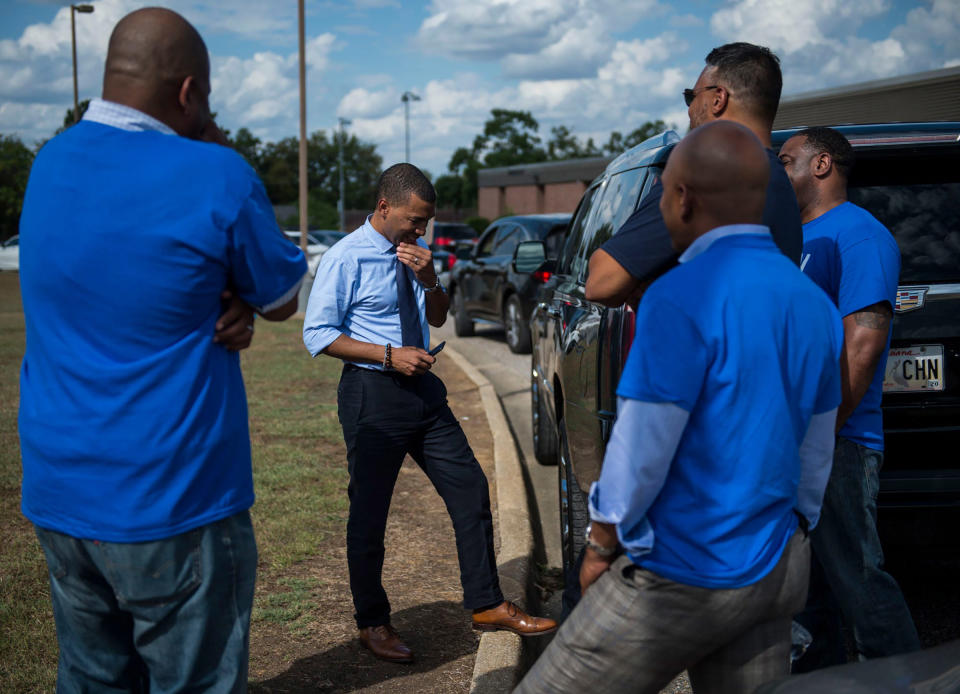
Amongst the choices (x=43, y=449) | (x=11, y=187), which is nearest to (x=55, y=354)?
(x=43, y=449)

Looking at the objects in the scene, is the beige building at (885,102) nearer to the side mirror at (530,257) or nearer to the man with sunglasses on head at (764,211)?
the side mirror at (530,257)

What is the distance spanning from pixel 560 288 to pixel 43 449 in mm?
3491

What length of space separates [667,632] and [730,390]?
1.75 ft

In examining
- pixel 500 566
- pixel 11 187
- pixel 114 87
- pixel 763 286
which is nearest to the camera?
pixel 763 286

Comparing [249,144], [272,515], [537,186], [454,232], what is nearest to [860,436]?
[272,515]

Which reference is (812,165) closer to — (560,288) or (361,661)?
(560,288)

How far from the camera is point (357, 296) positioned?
3.85 meters

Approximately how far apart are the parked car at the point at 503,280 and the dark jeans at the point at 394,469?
768 cm

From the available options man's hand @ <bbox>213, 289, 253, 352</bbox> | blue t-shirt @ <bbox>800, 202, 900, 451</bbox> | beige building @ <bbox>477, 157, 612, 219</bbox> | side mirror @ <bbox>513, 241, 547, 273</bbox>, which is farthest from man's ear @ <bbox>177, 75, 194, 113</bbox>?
beige building @ <bbox>477, 157, 612, 219</bbox>

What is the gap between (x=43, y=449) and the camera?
6.99 feet

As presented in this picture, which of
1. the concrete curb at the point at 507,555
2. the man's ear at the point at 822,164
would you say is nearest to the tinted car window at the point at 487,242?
the concrete curb at the point at 507,555

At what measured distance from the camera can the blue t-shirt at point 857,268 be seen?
292 cm

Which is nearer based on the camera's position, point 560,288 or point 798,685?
point 798,685

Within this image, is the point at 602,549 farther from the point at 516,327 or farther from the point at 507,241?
the point at 507,241
